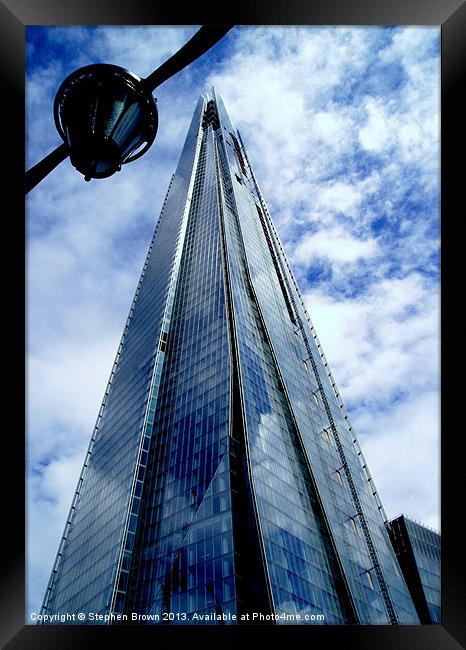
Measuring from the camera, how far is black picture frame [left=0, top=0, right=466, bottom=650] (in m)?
9.59

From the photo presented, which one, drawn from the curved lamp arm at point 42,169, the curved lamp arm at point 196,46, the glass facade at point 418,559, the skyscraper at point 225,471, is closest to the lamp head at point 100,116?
the curved lamp arm at point 42,169

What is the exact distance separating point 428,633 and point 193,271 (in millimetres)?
68242

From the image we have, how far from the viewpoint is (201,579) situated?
125 ft

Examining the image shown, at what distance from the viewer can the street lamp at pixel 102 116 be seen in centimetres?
491

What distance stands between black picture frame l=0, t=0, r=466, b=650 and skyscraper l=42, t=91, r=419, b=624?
1587 centimetres

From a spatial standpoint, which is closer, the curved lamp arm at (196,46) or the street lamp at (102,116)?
the curved lamp arm at (196,46)

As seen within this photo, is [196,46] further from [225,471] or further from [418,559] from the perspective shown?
[418,559]

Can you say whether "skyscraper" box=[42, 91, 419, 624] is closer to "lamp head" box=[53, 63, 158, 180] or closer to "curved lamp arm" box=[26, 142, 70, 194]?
"lamp head" box=[53, 63, 158, 180]

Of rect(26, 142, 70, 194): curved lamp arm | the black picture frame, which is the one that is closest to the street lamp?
rect(26, 142, 70, 194): curved lamp arm
